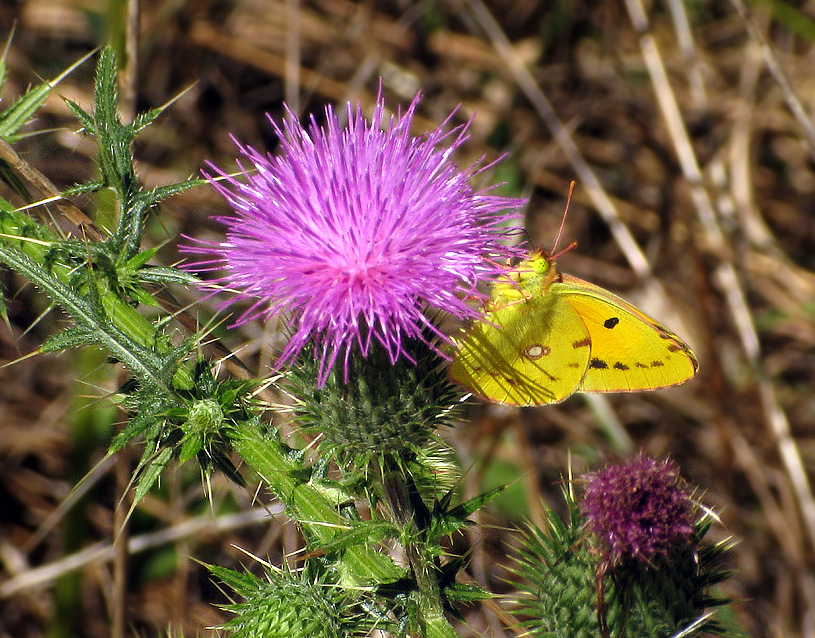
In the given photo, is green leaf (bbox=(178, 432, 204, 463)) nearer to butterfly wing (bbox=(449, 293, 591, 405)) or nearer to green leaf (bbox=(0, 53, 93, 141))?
butterfly wing (bbox=(449, 293, 591, 405))

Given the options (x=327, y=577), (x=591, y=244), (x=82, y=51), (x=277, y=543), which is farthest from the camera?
(x=591, y=244)

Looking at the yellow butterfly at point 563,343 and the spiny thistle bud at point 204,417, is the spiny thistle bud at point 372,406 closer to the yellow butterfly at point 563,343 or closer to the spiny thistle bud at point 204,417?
the spiny thistle bud at point 204,417

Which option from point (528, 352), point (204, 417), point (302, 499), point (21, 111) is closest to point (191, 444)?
point (204, 417)

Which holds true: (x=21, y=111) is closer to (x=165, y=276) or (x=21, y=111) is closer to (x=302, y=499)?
(x=165, y=276)

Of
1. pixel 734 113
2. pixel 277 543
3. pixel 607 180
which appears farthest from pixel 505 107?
pixel 277 543

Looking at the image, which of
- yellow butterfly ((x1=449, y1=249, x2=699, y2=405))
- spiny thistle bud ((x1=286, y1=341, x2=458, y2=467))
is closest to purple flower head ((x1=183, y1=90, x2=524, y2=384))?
spiny thistle bud ((x1=286, y1=341, x2=458, y2=467))

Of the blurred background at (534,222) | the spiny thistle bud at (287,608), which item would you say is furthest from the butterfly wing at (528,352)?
the blurred background at (534,222)

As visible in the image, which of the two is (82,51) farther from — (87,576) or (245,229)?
(245,229)

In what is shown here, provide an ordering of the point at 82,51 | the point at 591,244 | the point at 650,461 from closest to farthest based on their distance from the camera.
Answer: the point at 650,461 < the point at 82,51 < the point at 591,244
